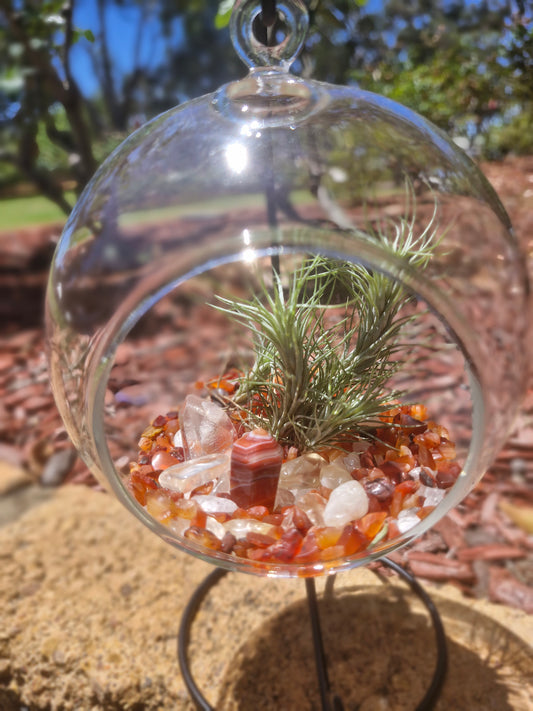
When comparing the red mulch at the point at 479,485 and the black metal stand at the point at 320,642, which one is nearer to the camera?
the black metal stand at the point at 320,642

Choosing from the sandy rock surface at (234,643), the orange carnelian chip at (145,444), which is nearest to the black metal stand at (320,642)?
the sandy rock surface at (234,643)

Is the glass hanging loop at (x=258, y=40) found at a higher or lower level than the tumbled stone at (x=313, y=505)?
higher

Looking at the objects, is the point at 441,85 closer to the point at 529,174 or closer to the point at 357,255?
the point at 529,174

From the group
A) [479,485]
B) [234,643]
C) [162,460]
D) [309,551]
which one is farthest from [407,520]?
[479,485]

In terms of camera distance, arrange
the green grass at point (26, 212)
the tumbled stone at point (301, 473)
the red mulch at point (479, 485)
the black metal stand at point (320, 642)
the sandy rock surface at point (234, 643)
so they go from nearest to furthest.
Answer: the tumbled stone at point (301, 473) → the black metal stand at point (320, 642) → the sandy rock surface at point (234, 643) → the red mulch at point (479, 485) → the green grass at point (26, 212)

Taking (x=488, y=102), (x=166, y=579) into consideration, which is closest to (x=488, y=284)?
(x=166, y=579)

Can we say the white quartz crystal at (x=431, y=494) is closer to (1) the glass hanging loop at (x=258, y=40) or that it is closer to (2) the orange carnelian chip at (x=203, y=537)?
(2) the orange carnelian chip at (x=203, y=537)
